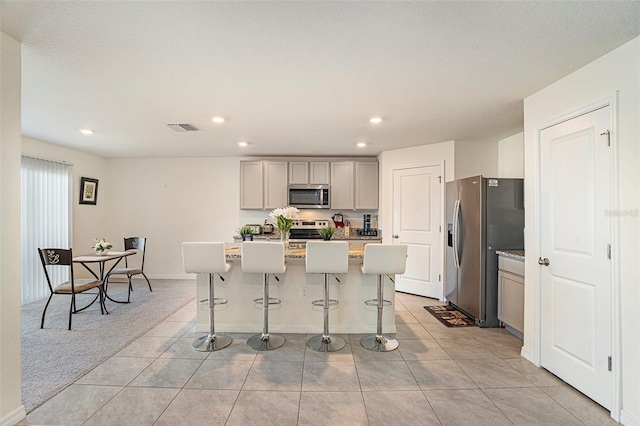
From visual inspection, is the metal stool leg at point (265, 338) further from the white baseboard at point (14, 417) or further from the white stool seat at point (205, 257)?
the white baseboard at point (14, 417)

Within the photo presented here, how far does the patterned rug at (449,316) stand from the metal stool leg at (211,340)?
256 centimetres

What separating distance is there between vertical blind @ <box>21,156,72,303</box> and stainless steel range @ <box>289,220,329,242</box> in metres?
3.75

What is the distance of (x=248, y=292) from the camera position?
11.4 feet

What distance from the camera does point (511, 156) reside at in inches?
173

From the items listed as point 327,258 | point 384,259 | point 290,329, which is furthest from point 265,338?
point 384,259

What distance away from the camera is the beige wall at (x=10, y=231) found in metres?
1.84

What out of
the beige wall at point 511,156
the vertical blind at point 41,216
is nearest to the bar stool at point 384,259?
the beige wall at point 511,156

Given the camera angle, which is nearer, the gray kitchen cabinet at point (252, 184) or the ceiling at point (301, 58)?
the ceiling at point (301, 58)

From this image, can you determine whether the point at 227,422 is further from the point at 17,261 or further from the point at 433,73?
the point at 433,73

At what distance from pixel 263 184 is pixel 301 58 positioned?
3679mm

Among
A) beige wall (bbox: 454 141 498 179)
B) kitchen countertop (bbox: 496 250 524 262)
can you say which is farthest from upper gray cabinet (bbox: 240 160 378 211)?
kitchen countertop (bbox: 496 250 524 262)

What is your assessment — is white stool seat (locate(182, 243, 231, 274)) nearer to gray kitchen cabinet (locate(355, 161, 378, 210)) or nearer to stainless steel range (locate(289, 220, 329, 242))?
stainless steel range (locate(289, 220, 329, 242))

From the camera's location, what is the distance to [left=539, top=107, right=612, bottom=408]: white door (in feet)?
6.96

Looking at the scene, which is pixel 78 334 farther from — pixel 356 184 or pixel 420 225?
pixel 420 225
